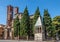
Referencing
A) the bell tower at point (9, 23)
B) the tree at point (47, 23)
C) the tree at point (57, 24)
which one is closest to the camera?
the tree at point (57, 24)

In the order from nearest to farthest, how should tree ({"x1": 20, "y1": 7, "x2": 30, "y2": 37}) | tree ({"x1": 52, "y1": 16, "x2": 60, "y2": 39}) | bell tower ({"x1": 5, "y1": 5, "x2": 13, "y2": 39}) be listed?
tree ({"x1": 52, "y1": 16, "x2": 60, "y2": 39}) → tree ({"x1": 20, "y1": 7, "x2": 30, "y2": 37}) → bell tower ({"x1": 5, "y1": 5, "x2": 13, "y2": 39})

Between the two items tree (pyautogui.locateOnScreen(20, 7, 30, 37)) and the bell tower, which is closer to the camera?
tree (pyautogui.locateOnScreen(20, 7, 30, 37))

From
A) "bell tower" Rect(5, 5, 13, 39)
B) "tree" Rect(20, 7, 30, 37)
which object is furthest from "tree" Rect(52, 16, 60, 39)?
"bell tower" Rect(5, 5, 13, 39)

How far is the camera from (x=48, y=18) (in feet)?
149

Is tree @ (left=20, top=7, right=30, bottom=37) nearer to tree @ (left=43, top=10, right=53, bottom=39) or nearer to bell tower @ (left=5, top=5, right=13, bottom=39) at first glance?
tree @ (left=43, top=10, right=53, bottom=39)

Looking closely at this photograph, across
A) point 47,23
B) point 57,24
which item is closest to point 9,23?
point 47,23

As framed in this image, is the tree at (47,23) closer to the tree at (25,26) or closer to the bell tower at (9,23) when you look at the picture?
the tree at (25,26)

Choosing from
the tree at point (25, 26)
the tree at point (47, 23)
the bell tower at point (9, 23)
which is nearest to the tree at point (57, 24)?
the tree at point (47, 23)

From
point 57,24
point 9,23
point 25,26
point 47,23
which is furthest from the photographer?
point 9,23

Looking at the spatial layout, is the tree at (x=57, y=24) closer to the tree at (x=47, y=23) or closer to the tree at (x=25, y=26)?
the tree at (x=47, y=23)

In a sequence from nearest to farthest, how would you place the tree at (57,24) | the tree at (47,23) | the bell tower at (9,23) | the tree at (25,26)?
the tree at (57,24)
the tree at (47,23)
the tree at (25,26)
the bell tower at (9,23)

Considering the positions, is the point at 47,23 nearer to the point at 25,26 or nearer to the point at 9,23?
the point at 25,26

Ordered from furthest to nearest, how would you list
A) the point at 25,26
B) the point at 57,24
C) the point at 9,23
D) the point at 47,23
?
the point at 9,23
the point at 25,26
the point at 47,23
the point at 57,24

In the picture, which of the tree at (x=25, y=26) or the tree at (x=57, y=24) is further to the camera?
the tree at (x=25, y=26)
